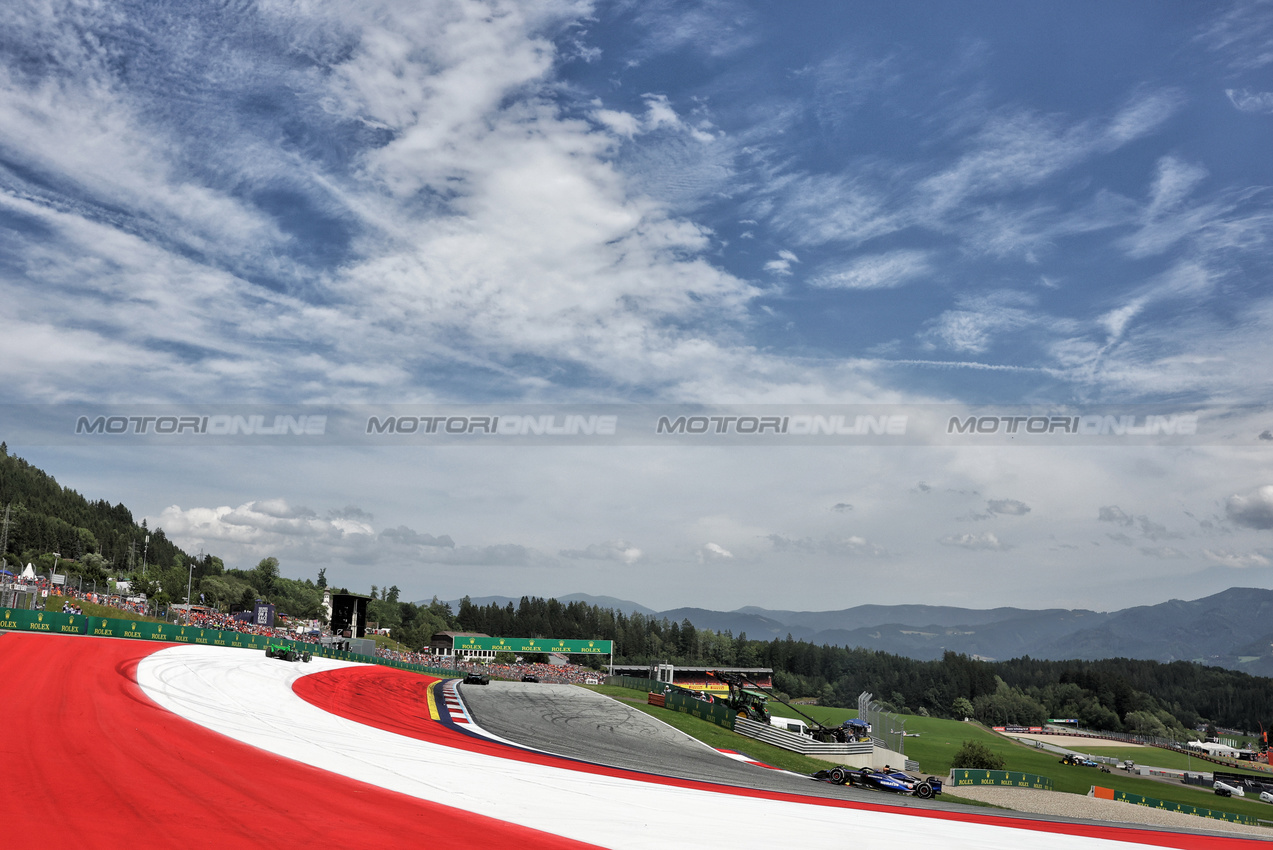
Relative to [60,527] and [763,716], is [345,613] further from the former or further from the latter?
[60,527]

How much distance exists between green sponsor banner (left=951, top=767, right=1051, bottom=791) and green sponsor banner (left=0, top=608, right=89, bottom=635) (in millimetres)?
58821

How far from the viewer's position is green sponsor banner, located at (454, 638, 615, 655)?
105375 millimetres

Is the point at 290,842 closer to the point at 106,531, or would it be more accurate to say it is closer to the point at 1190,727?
the point at 106,531

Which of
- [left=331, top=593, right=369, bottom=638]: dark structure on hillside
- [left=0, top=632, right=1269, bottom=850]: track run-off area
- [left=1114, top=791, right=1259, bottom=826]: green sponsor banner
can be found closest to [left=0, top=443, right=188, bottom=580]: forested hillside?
[left=331, top=593, right=369, bottom=638]: dark structure on hillside

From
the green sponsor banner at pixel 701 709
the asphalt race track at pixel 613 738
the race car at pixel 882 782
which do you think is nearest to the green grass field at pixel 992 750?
the green sponsor banner at pixel 701 709

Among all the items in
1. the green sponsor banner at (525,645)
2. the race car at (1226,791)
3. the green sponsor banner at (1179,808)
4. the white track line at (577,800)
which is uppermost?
the white track line at (577,800)

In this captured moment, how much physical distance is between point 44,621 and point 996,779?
211 ft

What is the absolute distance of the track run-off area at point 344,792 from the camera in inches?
394

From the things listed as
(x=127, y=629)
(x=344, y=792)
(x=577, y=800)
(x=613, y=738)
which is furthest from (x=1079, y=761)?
(x=127, y=629)

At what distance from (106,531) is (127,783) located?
678 feet

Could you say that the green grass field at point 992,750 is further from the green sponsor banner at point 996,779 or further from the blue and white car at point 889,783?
the blue and white car at point 889,783

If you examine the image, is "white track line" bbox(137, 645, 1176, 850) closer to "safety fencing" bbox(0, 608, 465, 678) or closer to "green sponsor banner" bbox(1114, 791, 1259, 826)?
"safety fencing" bbox(0, 608, 465, 678)

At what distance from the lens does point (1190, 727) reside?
170000 millimetres

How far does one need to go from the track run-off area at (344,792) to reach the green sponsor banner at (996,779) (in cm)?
2703
